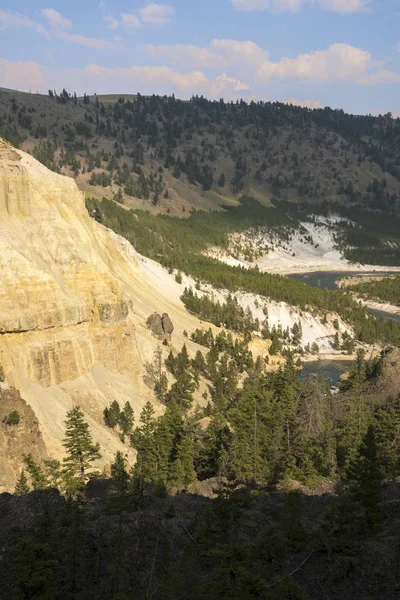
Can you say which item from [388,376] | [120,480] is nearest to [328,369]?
[388,376]

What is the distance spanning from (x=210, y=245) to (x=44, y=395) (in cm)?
13805

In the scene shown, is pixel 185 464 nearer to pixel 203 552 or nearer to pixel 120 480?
pixel 120 480

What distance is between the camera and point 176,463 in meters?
45.9

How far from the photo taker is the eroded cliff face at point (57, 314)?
178 feet

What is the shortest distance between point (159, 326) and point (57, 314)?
24.7m

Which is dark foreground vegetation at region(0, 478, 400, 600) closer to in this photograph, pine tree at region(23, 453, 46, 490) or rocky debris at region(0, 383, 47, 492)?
pine tree at region(23, 453, 46, 490)

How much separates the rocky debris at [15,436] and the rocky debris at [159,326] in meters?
32.3

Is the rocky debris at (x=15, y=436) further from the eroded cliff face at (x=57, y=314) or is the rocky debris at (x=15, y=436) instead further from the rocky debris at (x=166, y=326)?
the rocky debris at (x=166, y=326)

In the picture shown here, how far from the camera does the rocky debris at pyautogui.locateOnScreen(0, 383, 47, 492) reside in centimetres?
4422

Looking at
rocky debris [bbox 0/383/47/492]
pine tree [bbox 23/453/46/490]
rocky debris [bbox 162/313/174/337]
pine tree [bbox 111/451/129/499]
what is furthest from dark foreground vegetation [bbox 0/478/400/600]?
rocky debris [bbox 162/313/174/337]

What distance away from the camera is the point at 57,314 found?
190 ft

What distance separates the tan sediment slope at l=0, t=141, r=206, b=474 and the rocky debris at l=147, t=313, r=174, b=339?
5148 mm

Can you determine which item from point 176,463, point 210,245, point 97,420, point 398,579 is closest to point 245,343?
point 97,420

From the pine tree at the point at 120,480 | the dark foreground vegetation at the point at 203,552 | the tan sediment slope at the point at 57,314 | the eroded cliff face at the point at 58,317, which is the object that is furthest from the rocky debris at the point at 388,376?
the pine tree at the point at 120,480
